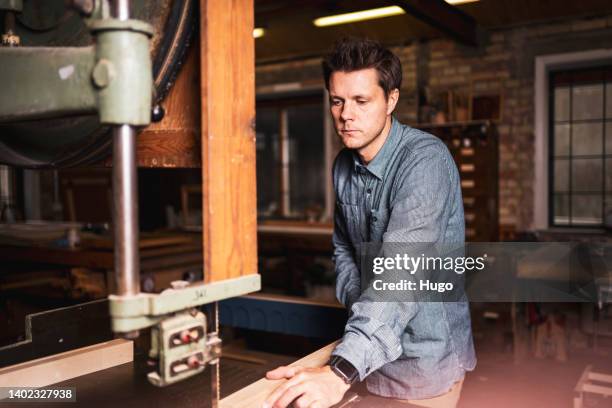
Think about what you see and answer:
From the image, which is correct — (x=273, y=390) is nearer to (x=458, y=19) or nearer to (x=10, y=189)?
(x=458, y=19)

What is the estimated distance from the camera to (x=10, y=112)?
79 centimetres

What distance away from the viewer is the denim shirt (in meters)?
1.28

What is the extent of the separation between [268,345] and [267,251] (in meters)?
2.70

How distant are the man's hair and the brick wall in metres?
4.13

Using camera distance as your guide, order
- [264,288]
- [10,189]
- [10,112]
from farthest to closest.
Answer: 1. [10,189]
2. [264,288]
3. [10,112]

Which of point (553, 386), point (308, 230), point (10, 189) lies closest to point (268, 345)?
point (553, 386)

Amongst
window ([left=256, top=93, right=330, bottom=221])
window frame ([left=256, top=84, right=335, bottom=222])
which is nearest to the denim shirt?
window frame ([left=256, top=84, right=335, bottom=222])

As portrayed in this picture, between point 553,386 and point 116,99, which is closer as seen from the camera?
point 116,99

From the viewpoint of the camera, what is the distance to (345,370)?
3.78 ft

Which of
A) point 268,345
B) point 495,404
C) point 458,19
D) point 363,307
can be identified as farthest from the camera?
point 458,19

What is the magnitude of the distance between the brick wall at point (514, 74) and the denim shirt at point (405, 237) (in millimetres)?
4025

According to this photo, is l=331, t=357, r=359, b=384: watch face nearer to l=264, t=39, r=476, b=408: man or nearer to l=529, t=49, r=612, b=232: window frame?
l=264, t=39, r=476, b=408: man

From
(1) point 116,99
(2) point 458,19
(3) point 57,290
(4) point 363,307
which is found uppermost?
(2) point 458,19

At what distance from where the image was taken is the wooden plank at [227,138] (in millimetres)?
823
